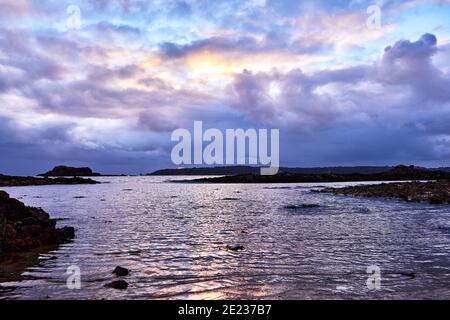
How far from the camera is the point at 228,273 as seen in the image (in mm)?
18250

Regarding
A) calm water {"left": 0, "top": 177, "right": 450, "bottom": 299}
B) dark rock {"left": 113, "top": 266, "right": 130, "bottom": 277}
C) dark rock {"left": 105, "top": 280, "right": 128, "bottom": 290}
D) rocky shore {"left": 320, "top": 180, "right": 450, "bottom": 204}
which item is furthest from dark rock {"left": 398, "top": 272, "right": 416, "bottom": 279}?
rocky shore {"left": 320, "top": 180, "right": 450, "bottom": 204}

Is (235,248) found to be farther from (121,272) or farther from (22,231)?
(22,231)

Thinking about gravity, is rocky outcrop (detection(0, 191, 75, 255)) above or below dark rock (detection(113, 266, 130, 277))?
above

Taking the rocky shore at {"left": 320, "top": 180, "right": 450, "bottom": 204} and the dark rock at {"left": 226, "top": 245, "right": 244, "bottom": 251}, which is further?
the rocky shore at {"left": 320, "top": 180, "right": 450, "bottom": 204}

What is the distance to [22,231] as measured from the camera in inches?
1033

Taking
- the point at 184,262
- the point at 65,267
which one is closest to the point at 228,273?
the point at 184,262

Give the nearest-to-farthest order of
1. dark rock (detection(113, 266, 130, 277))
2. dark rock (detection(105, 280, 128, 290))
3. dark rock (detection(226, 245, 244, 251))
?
dark rock (detection(105, 280, 128, 290)), dark rock (detection(113, 266, 130, 277)), dark rock (detection(226, 245, 244, 251))

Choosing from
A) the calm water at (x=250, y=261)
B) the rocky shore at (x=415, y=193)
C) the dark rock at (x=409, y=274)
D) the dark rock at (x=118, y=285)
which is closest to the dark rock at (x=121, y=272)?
the calm water at (x=250, y=261)

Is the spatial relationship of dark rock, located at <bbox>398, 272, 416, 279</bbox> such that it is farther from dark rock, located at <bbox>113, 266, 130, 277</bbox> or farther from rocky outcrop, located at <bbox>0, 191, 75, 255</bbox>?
rocky outcrop, located at <bbox>0, 191, 75, 255</bbox>

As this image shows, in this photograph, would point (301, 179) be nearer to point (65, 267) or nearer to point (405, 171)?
point (405, 171)

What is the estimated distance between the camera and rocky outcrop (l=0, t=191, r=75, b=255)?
955 inches

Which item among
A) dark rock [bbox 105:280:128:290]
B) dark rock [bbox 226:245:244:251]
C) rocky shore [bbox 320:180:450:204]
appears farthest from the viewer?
rocky shore [bbox 320:180:450:204]

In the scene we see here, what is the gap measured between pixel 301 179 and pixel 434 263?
18155 centimetres

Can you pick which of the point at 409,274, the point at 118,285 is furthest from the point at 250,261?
the point at 118,285
